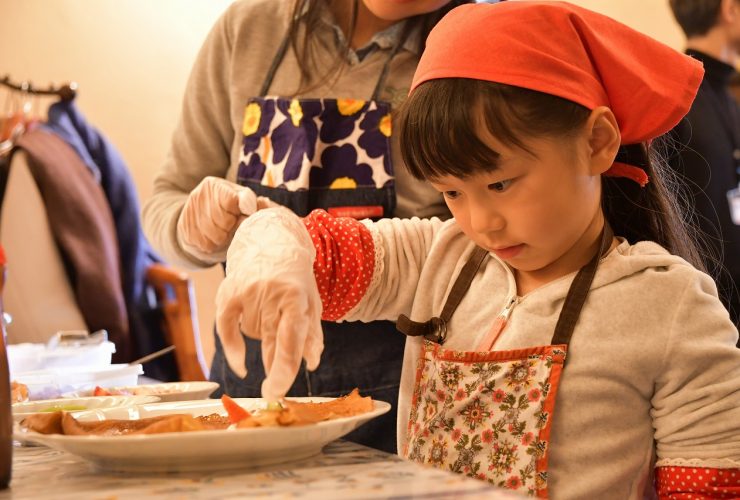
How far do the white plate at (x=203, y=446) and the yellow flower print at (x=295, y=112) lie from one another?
0.70 m

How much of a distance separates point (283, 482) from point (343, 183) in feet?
2.51

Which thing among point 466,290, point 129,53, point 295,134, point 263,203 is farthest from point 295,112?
point 129,53

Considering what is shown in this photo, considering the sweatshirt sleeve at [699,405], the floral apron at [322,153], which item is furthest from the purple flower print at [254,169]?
the sweatshirt sleeve at [699,405]

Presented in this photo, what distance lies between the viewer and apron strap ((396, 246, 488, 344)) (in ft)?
3.48

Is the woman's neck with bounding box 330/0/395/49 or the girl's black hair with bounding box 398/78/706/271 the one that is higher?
the woman's neck with bounding box 330/0/395/49

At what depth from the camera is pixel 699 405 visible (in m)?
0.90

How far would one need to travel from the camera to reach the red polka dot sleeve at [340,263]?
106 cm

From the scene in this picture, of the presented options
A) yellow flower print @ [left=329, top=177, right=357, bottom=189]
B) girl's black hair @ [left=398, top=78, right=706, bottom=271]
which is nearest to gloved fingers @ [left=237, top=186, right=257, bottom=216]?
girl's black hair @ [left=398, top=78, right=706, bottom=271]

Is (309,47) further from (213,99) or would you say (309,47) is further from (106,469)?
(106,469)

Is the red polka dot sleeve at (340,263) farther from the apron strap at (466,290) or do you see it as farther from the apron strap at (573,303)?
the apron strap at (573,303)

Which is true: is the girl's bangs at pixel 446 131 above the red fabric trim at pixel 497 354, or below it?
above

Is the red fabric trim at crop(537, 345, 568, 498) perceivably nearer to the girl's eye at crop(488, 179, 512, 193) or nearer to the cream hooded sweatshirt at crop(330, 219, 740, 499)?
the cream hooded sweatshirt at crop(330, 219, 740, 499)

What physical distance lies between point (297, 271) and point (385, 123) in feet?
1.86

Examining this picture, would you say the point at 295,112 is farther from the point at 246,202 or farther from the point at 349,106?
the point at 246,202
